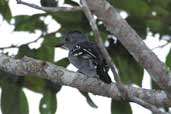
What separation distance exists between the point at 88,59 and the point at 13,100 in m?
0.70

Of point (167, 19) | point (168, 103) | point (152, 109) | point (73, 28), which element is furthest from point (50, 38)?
point (152, 109)

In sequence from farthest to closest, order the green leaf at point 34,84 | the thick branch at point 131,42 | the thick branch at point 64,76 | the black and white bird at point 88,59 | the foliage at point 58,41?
1. the green leaf at point 34,84
2. the foliage at point 58,41
3. the black and white bird at point 88,59
4. the thick branch at point 64,76
5. the thick branch at point 131,42

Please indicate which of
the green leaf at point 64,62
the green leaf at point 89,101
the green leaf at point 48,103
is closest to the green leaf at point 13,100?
the green leaf at point 48,103

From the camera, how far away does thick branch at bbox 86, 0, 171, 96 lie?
12.3 feet

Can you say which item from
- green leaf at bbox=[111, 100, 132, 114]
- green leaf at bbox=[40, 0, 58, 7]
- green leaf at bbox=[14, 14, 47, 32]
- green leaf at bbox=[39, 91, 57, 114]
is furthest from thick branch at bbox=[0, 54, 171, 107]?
green leaf at bbox=[14, 14, 47, 32]

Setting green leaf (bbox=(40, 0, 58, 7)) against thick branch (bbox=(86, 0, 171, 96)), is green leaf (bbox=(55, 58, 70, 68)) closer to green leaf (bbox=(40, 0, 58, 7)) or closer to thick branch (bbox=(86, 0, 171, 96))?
green leaf (bbox=(40, 0, 58, 7))

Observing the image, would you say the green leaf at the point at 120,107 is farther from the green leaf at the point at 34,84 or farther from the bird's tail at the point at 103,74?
the green leaf at the point at 34,84

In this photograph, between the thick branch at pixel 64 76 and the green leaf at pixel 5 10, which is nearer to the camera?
the thick branch at pixel 64 76

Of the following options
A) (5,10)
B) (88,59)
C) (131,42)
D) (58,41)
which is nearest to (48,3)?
(58,41)

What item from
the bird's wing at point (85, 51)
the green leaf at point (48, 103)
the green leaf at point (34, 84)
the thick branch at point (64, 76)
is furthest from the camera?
the green leaf at point (34, 84)

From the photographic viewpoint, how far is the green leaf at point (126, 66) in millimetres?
4863

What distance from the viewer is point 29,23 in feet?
17.5

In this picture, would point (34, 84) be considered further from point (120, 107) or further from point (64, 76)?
point (64, 76)

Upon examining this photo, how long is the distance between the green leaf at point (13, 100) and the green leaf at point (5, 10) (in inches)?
24.8
